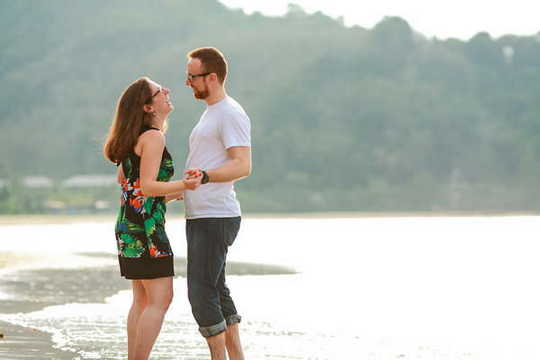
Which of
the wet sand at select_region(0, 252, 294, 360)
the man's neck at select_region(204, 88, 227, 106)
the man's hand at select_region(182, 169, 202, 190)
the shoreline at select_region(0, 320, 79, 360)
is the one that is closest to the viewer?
the man's hand at select_region(182, 169, 202, 190)

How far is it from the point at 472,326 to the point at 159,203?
4.34 metres

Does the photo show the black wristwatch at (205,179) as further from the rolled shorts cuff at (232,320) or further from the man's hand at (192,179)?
the rolled shorts cuff at (232,320)

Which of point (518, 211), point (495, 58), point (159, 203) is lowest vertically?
point (518, 211)

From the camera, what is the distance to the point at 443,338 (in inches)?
309

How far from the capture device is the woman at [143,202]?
5.10 metres

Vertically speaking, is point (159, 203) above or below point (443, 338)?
above

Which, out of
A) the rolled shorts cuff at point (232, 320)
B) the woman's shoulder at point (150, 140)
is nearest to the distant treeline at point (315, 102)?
the rolled shorts cuff at point (232, 320)

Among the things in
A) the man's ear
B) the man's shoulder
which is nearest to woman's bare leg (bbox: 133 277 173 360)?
the man's shoulder

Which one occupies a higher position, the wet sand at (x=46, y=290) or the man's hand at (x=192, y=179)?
the man's hand at (x=192, y=179)

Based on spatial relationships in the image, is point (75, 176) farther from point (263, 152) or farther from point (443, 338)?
point (443, 338)

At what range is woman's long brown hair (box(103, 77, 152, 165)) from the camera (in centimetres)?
512

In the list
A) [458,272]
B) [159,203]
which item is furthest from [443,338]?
[458,272]

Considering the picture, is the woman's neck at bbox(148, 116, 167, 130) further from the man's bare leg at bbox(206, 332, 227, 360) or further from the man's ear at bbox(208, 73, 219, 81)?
the man's bare leg at bbox(206, 332, 227, 360)

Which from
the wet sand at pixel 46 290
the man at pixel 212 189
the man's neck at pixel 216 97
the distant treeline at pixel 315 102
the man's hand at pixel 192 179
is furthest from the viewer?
the distant treeline at pixel 315 102
